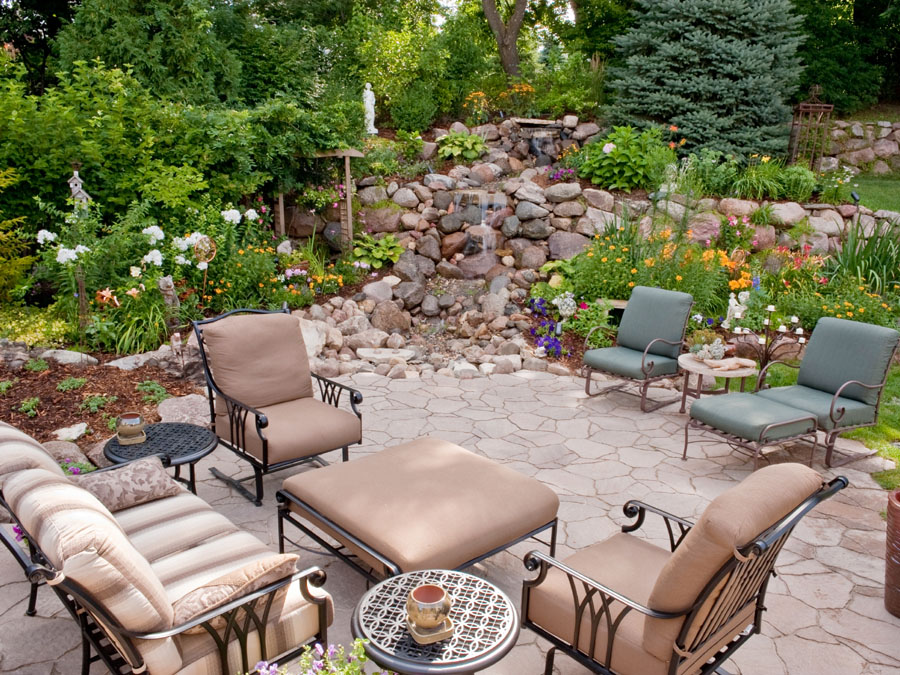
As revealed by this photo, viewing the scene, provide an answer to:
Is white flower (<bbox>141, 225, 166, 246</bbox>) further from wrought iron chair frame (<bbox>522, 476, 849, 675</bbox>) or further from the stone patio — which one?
wrought iron chair frame (<bbox>522, 476, 849, 675</bbox>)

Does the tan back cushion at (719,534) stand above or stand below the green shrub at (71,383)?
above

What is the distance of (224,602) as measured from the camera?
2.18 m

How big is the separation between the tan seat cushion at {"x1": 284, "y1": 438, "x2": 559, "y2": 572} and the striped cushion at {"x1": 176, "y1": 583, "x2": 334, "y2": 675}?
1.40 feet

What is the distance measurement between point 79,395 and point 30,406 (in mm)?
351

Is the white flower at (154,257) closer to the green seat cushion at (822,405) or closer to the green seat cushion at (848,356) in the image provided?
the green seat cushion at (822,405)

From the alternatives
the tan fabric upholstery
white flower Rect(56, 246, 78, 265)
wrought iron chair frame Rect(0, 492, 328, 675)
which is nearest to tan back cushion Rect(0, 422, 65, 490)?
wrought iron chair frame Rect(0, 492, 328, 675)

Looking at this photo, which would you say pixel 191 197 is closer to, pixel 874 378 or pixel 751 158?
pixel 874 378

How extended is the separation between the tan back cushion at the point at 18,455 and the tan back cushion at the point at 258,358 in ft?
5.41

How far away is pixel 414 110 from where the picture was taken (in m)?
11.4

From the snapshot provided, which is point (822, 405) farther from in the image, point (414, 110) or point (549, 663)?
point (414, 110)

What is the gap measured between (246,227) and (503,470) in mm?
5452

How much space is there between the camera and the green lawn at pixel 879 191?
33.2 feet

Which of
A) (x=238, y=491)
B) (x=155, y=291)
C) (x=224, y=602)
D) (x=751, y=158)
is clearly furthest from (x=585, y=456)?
(x=751, y=158)

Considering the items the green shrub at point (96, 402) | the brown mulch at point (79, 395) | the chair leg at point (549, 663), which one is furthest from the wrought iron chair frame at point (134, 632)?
the green shrub at point (96, 402)
